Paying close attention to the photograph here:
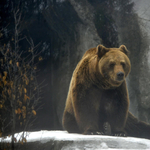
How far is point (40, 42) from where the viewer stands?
6.86m

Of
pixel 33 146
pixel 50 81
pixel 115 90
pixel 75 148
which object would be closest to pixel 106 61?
pixel 115 90

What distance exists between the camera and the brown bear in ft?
12.7

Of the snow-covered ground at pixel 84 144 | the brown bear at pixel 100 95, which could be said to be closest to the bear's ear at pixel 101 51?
the brown bear at pixel 100 95

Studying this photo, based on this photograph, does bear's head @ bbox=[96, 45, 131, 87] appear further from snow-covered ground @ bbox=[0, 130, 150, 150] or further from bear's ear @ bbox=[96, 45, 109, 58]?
snow-covered ground @ bbox=[0, 130, 150, 150]

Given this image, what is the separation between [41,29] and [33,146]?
14.5 feet

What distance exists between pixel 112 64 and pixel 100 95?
2.26 ft

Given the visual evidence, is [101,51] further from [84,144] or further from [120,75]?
[84,144]

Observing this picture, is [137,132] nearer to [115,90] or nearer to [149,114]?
[149,114]

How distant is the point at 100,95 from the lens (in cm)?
409

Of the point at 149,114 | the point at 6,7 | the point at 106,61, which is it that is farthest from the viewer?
the point at 6,7

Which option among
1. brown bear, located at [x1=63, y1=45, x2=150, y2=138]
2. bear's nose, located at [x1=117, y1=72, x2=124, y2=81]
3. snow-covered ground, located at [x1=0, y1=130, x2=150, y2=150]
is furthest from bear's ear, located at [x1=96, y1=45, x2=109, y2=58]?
snow-covered ground, located at [x1=0, y1=130, x2=150, y2=150]

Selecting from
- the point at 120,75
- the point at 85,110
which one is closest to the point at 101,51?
the point at 120,75

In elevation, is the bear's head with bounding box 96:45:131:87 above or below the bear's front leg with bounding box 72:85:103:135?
above

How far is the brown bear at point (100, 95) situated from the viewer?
386 centimetres
